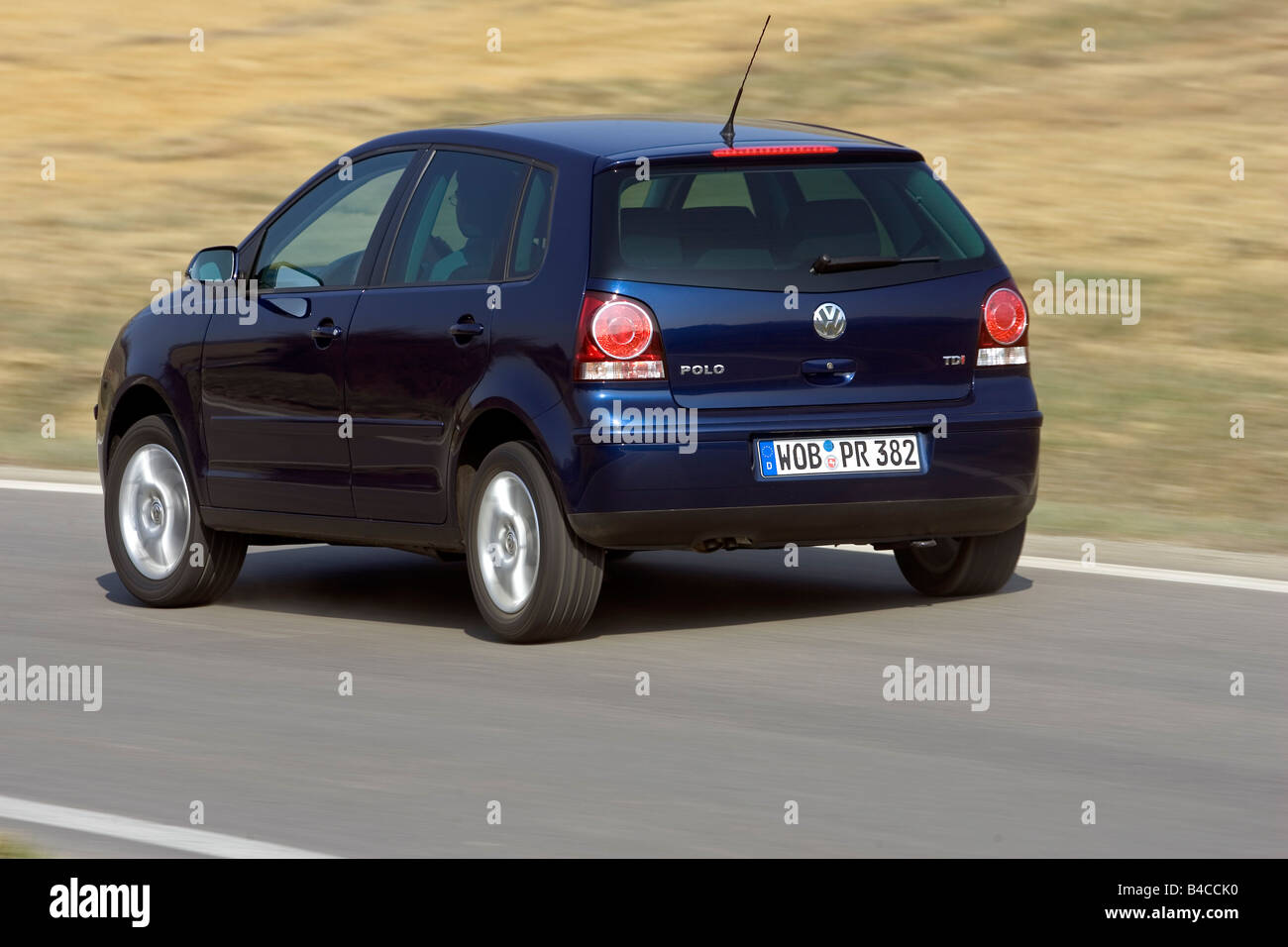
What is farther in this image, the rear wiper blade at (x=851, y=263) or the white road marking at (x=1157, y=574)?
the white road marking at (x=1157, y=574)

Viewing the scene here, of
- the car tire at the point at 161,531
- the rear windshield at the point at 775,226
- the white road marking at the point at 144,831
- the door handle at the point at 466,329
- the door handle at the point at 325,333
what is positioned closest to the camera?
Answer: the white road marking at the point at 144,831

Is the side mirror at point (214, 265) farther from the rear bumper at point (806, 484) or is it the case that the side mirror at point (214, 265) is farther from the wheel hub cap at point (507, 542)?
the rear bumper at point (806, 484)

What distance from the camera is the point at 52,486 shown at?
12.9 meters

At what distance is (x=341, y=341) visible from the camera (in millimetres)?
8914

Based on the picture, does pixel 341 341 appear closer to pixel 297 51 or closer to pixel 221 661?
pixel 221 661

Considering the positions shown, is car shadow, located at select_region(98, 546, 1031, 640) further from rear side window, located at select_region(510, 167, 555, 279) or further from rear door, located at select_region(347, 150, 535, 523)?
rear side window, located at select_region(510, 167, 555, 279)

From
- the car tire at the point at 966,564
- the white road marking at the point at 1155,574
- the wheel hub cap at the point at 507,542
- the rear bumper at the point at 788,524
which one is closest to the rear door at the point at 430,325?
the wheel hub cap at the point at 507,542

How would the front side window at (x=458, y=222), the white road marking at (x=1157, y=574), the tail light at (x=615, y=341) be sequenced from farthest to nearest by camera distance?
1. the white road marking at (x=1157, y=574)
2. the front side window at (x=458, y=222)
3. the tail light at (x=615, y=341)

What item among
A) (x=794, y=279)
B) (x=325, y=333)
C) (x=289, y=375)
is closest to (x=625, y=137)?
(x=794, y=279)

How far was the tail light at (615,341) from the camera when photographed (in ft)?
26.2

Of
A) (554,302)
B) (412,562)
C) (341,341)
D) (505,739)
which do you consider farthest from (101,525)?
(505,739)

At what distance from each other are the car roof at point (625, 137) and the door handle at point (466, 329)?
2.14 ft

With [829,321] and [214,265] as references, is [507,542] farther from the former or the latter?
[214,265]

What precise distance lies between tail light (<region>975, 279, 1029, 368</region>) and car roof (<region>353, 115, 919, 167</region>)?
2.11 ft
